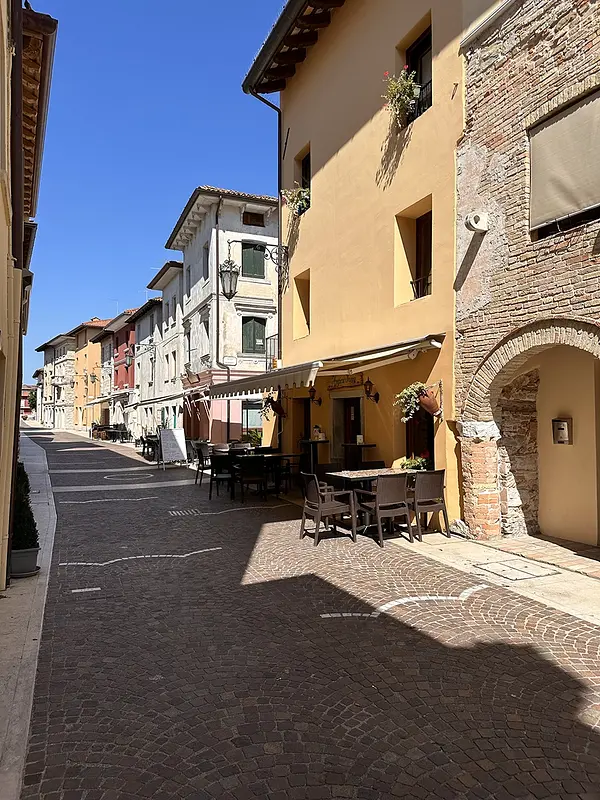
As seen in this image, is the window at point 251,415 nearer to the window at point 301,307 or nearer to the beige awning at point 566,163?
the window at point 301,307

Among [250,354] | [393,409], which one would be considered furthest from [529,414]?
[250,354]

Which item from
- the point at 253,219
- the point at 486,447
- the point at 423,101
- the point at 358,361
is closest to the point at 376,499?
the point at 486,447

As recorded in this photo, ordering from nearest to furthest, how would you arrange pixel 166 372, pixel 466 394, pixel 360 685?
pixel 360 685 < pixel 466 394 < pixel 166 372

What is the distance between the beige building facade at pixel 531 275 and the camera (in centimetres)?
666

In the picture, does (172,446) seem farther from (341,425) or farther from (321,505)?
(321,505)

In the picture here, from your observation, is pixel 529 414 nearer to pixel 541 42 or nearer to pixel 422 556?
pixel 422 556

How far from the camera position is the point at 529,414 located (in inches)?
336

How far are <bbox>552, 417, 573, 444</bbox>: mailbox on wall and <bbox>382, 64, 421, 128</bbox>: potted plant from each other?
6.02 metres

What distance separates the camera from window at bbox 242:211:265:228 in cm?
2325

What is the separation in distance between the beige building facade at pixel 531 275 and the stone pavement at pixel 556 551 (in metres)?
0.21

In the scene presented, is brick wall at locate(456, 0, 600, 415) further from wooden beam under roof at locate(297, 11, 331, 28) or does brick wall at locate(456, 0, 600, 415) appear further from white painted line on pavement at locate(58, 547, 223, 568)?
wooden beam under roof at locate(297, 11, 331, 28)

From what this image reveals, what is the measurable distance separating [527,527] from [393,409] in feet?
10.2

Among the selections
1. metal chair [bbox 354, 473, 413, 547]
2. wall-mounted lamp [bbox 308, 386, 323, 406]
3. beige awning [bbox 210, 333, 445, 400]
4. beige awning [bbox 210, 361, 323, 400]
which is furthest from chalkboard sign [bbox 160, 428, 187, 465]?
metal chair [bbox 354, 473, 413, 547]

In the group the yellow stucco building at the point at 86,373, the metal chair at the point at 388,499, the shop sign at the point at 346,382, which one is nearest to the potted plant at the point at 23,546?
the metal chair at the point at 388,499
